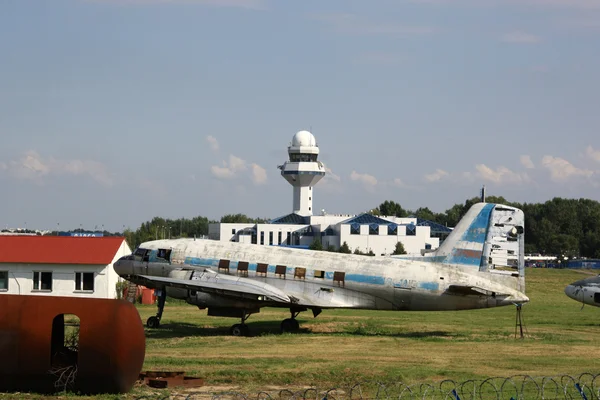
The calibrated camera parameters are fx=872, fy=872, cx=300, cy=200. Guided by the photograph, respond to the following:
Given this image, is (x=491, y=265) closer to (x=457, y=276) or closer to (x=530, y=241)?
(x=457, y=276)

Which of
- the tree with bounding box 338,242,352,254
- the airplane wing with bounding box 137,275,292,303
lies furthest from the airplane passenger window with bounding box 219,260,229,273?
the tree with bounding box 338,242,352,254

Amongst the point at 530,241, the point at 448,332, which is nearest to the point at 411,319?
the point at 448,332

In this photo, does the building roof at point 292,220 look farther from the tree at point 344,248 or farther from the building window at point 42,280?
the building window at point 42,280

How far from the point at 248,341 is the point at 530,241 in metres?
171

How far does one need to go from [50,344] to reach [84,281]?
3580 centimetres

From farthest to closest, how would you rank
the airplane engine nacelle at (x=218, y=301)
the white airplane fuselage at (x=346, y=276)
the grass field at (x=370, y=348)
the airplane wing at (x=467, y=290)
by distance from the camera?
the airplane engine nacelle at (x=218, y=301) < the white airplane fuselage at (x=346, y=276) < the airplane wing at (x=467, y=290) < the grass field at (x=370, y=348)

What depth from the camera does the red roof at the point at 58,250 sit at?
2215 inches

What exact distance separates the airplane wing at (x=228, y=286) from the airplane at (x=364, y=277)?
45 millimetres

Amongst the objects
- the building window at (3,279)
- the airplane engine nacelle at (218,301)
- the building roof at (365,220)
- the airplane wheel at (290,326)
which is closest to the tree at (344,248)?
the building roof at (365,220)

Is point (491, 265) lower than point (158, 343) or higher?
higher

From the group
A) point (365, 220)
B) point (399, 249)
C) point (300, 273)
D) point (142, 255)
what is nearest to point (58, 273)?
point (142, 255)

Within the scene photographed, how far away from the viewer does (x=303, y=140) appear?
582 feet

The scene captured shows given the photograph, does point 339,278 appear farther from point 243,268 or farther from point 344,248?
point 344,248

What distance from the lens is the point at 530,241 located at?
19912 cm
